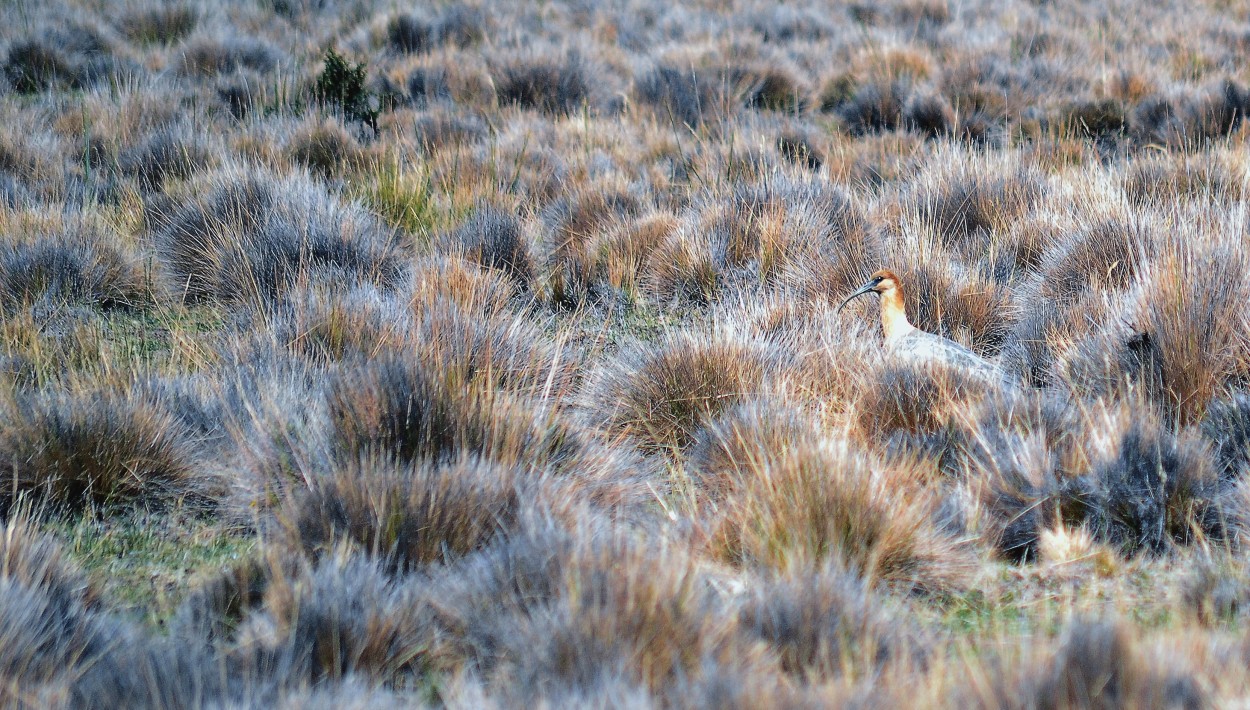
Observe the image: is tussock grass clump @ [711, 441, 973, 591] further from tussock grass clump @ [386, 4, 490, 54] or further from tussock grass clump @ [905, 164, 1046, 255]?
tussock grass clump @ [386, 4, 490, 54]

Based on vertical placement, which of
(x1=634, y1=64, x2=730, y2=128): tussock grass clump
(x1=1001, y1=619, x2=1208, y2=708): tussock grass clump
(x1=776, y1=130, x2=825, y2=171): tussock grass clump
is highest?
(x1=1001, y1=619, x2=1208, y2=708): tussock grass clump

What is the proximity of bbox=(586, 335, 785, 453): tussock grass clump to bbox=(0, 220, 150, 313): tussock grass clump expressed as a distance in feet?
8.51

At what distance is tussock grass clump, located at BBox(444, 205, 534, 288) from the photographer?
5332 mm

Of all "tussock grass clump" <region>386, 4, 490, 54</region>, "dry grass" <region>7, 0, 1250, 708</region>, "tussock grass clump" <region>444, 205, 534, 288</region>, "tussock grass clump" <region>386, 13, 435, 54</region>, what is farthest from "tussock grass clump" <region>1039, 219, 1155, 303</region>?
"tussock grass clump" <region>386, 13, 435, 54</region>

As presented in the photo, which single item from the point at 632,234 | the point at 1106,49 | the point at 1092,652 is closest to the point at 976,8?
the point at 1106,49

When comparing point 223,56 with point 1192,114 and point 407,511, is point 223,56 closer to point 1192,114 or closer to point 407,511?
point 1192,114

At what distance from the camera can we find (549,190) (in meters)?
6.98

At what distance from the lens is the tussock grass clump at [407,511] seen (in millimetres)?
2480

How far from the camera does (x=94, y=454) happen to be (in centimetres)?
299

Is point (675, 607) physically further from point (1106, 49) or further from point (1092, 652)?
point (1106, 49)

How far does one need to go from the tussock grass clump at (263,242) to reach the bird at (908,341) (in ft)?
7.42

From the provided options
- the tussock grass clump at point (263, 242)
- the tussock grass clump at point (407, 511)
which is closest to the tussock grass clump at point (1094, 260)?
the tussock grass clump at point (407, 511)

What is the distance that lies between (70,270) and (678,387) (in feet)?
10.0

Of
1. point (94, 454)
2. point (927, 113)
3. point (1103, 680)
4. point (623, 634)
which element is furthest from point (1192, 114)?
point (94, 454)
